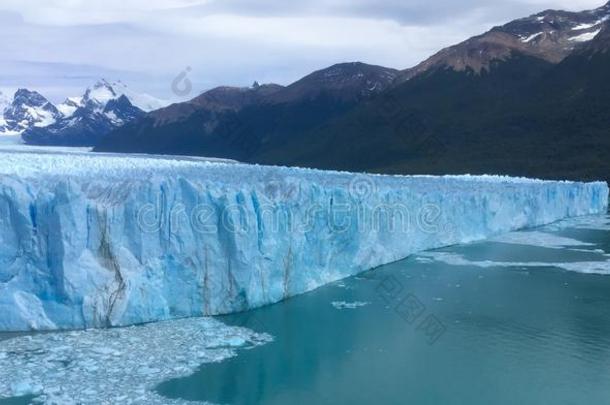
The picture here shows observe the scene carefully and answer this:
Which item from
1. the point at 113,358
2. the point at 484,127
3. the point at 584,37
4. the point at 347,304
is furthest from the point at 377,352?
the point at 584,37

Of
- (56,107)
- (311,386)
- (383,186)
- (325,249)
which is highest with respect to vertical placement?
(56,107)

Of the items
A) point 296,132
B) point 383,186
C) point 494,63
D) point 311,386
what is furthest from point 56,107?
point 311,386

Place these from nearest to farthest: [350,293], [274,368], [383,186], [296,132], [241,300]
→ 1. [274,368]
2. [241,300]
3. [350,293]
4. [383,186]
5. [296,132]

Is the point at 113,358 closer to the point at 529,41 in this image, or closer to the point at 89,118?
the point at 529,41

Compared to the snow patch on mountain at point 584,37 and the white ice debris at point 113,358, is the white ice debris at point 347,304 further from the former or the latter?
the snow patch on mountain at point 584,37

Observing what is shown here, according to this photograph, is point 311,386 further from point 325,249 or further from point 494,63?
point 494,63

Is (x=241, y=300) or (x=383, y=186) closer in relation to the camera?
(x=241, y=300)
